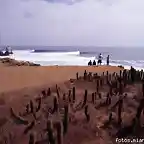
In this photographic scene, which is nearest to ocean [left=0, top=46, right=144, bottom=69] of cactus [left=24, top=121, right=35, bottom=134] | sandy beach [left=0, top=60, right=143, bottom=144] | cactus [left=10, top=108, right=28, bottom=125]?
sandy beach [left=0, top=60, right=143, bottom=144]

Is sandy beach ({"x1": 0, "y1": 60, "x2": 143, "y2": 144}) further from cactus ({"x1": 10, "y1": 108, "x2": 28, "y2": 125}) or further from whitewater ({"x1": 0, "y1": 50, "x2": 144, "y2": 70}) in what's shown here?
whitewater ({"x1": 0, "y1": 50, "x2": 144, "y2": 70})

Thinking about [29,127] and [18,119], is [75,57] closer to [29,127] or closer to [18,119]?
[18,119]

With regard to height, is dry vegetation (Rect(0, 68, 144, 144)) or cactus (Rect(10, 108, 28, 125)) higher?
dry vegetation (Rect(0, 68, 144, 144))

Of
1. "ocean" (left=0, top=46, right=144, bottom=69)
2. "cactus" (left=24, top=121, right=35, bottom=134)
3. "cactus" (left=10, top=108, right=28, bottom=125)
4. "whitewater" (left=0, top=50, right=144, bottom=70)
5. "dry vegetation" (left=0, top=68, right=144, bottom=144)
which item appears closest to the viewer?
"dry vegetation" (left=0, top=68, right=144, bottom=144)

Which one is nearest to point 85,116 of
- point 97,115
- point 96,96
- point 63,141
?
point 97,115

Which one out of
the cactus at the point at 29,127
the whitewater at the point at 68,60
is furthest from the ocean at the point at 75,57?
the cactus at the point at 29,127

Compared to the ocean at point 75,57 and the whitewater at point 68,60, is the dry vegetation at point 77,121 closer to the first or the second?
the whitewater at point 68,60

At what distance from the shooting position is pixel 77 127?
5590 millimetres

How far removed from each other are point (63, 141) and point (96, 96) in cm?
317

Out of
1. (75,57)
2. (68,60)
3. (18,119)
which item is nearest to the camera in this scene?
(18,119)

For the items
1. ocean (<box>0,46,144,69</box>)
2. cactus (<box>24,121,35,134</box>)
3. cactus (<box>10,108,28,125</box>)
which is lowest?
ocean (<box>0,46,144,69</box>)

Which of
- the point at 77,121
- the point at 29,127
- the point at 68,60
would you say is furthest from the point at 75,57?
the point at 29,127

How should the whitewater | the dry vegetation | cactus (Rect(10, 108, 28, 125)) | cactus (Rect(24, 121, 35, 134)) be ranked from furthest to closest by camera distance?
the whitewater
cactus (Rect(10, 108, 28, 125))
cactus (Rect(24, 121, 35, 134))
the dry vegetation

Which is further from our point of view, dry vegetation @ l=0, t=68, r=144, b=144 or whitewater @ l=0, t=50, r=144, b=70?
whitewater @ l=0, t=50, r=144, b=70
